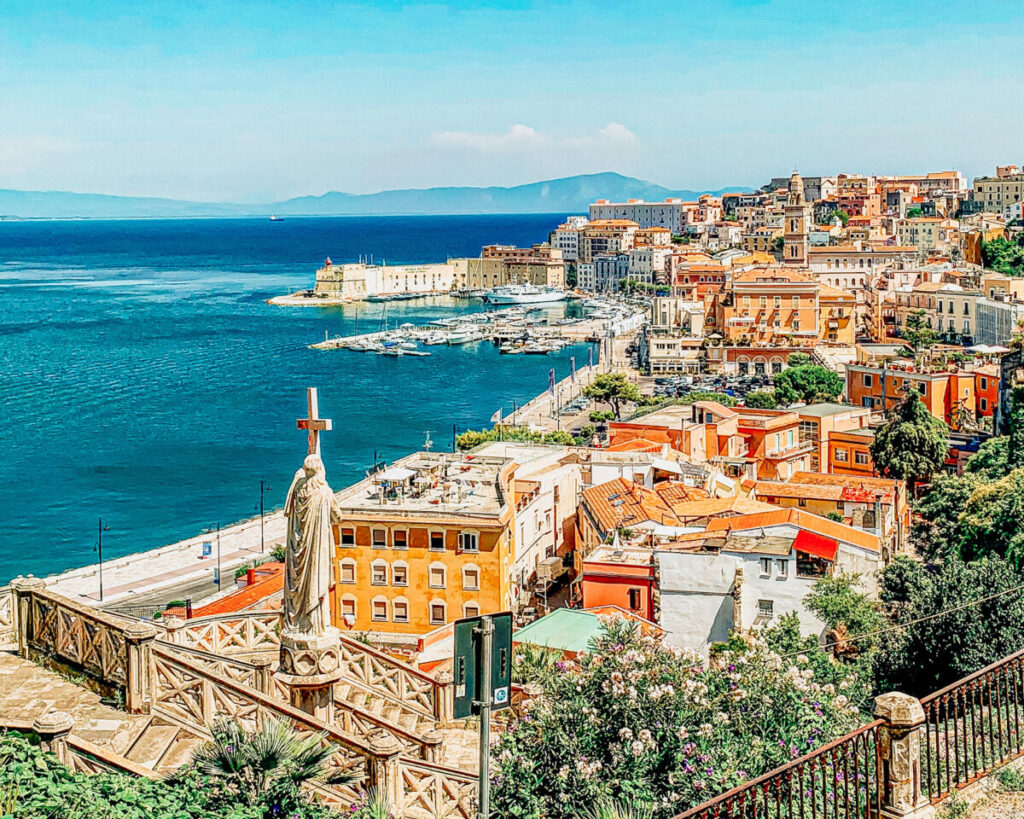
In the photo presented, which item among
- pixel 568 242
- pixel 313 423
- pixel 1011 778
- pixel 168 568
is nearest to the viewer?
pixel 1011 778

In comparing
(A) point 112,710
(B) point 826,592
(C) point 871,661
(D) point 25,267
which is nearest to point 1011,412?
(B) point 826,592

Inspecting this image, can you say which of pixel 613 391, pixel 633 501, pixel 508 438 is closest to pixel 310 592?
pixel 633 501

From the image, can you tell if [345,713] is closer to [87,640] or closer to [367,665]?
[367,665]

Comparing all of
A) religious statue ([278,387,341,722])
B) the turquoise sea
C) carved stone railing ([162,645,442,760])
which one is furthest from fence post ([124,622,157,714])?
the turquoise sea

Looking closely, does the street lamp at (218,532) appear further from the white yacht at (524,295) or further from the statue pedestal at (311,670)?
the white yacht at (524,295)

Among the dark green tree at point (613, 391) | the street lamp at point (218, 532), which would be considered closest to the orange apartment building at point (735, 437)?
the street lamp at point (218, 532)

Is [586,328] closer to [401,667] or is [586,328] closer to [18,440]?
[18,440]
